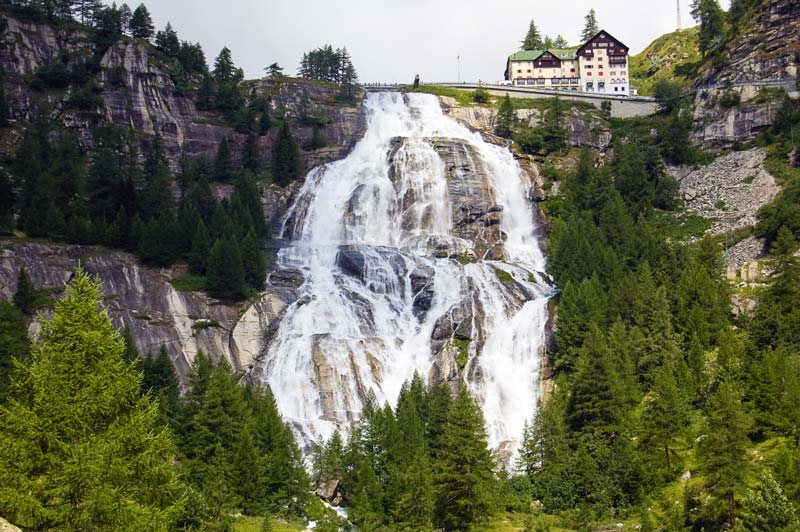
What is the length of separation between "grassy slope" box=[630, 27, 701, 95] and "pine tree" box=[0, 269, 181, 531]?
129m

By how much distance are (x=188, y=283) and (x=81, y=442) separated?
182ft

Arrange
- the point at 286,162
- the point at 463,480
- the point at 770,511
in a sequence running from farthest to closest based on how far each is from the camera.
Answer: the point at 286,162 < the point at 463,480 < the point at 770,511

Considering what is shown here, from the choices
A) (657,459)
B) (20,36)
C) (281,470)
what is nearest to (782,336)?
(657,459)

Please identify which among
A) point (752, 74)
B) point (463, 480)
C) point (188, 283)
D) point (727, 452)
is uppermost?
point (752, 74)

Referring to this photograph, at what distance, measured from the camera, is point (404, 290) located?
7744 cm

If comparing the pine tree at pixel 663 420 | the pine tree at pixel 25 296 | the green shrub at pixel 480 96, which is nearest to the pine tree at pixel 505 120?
the green shrub at pixel 480 96

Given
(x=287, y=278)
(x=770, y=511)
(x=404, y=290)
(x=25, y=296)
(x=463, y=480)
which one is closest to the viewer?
(x=770, y=511)

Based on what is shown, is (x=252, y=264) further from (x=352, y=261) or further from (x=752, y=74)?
(x=752, y=74)

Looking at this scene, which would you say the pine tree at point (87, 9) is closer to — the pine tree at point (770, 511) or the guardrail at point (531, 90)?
the guardrail at point (531, 90)

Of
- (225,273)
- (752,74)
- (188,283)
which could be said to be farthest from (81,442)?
(752,74)

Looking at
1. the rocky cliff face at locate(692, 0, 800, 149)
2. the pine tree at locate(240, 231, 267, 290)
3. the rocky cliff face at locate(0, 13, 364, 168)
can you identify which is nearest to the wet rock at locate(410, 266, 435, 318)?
the pine tree at locate(240, 231, 267, 290)

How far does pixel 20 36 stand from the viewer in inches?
4205

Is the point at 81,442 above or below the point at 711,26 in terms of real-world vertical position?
below

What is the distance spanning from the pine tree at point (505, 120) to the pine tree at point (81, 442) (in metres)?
95.1
